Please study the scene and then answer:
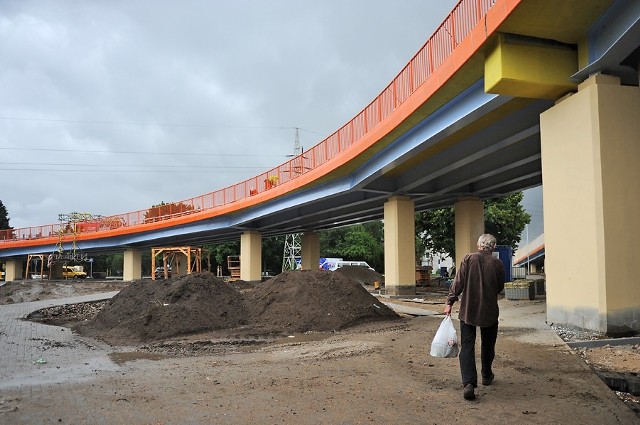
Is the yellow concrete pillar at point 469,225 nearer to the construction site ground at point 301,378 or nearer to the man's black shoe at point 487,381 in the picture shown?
the construction site ground at point 301,378

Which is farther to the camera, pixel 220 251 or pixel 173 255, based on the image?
pixel 220 251

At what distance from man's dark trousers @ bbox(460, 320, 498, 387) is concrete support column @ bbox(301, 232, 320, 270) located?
34.8 meters

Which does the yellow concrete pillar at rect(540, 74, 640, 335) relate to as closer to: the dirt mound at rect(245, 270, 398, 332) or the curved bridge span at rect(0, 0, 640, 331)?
the curved bridge span at rect(0, 0, 640, 331)

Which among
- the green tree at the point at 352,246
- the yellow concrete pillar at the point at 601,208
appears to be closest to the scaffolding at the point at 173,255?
the yellow concrete pillar at the point at 601,208

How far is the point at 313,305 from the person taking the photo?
13438 millimetres

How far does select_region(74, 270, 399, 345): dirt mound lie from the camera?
41.3 feet

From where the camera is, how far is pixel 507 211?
1403 inches

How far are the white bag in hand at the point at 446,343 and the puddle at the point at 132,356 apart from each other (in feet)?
19.5

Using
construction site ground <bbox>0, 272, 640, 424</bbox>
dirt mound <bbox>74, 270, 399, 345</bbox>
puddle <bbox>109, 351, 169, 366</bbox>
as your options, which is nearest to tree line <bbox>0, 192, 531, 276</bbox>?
dirt mound <bbox>74, 270, 399, 345</bbox>

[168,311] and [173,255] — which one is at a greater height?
[173,255]

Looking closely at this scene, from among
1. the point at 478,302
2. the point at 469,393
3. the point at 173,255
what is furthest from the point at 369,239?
the point at 469,393

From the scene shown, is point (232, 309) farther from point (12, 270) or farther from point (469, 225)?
point (12, 270)

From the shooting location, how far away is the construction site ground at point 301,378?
188 inches

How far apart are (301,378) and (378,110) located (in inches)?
458
